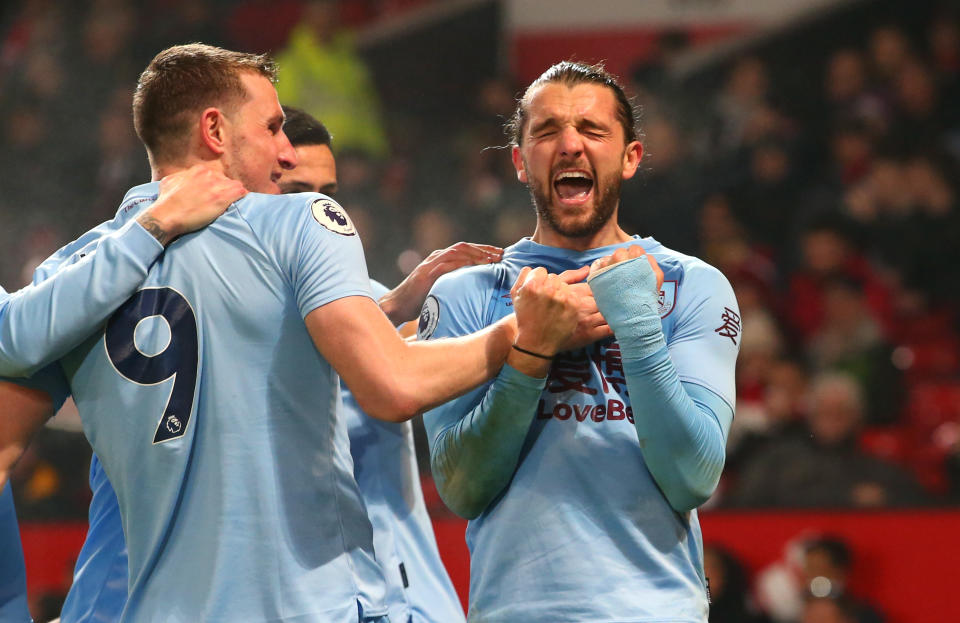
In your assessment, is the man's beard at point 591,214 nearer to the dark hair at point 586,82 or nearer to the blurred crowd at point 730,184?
the dark hair at point 586,82

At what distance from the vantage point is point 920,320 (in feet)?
22.1

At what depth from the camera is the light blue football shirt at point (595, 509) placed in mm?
2066

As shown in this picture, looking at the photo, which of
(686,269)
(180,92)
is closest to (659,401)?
(686,269)

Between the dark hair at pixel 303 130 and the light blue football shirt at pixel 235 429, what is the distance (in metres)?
1.22

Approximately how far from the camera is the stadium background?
564cm

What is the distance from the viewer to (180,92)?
2.27 metres

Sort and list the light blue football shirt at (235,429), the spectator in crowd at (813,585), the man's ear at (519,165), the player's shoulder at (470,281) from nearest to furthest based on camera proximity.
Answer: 1. the light blue football shirt at (235,429)
2. the player's shoulder at (470,281)
3. the man's ear at (519,165)
4. the spectator in crowd at (813,585)

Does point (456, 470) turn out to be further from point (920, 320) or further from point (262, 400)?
point (920, 320)

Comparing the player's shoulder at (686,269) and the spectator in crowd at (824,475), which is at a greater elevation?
the player's shoulder at (686,269)

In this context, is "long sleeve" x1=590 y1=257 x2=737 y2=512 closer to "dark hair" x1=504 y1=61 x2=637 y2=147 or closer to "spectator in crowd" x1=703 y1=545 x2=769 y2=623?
"dark hair" x1=504 y1=61 x2=637 y2=147

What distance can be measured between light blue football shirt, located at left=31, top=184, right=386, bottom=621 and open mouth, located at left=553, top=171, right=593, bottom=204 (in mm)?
536

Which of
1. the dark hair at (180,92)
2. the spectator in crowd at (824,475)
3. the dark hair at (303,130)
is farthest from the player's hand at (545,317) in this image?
the spectator in crowd at (824,475)

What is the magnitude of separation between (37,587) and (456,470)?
416 cm

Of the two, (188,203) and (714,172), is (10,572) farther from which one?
(714,172)
